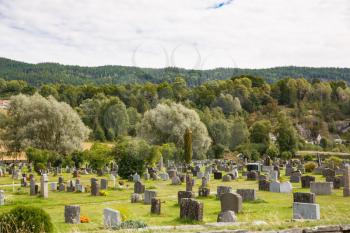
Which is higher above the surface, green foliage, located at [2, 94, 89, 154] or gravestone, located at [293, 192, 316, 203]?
green foliage, located at [2, 94, 89, 154]

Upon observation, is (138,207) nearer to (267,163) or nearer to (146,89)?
(267,163)

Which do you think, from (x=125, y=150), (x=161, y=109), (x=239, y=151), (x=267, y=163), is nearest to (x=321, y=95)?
(x=239, y=151)

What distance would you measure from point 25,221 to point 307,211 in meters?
8.65

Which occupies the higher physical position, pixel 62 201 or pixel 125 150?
pixel 125 150

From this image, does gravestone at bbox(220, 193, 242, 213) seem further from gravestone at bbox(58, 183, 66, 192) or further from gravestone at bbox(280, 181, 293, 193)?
gravestone at bbox(58, 183, 66, 192)

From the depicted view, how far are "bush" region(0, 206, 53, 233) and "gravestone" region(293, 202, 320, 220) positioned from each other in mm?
7880

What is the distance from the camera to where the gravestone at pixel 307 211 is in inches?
568

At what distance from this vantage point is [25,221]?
37.1ft

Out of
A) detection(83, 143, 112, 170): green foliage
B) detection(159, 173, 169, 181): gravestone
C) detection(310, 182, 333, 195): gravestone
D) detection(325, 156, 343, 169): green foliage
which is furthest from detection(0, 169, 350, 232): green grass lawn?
detection(325, 156, 343, 169): green foliage

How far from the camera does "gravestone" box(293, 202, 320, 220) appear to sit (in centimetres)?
1443

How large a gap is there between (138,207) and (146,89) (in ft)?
327

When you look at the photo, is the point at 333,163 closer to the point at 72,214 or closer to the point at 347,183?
the point at 347,183

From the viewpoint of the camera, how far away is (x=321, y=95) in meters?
125

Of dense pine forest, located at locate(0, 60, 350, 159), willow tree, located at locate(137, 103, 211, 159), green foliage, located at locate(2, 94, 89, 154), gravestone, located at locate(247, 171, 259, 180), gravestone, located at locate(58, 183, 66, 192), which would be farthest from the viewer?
dense pine forest, located at locate(0, 60, 350, 159)
